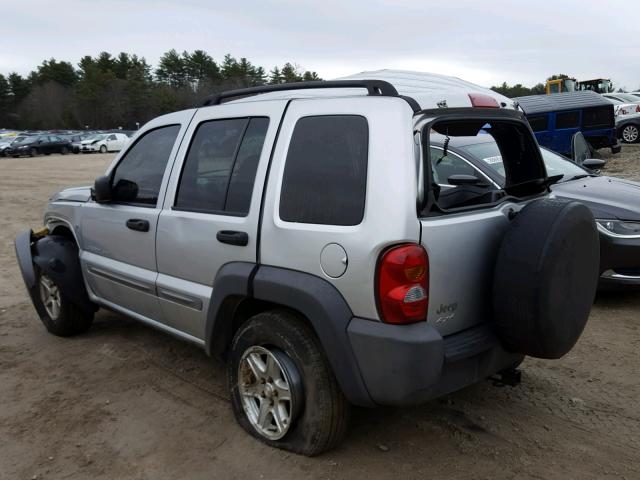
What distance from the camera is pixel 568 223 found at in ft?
9.28

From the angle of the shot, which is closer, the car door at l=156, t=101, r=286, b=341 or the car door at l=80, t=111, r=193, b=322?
the car door at l=156, t=101, r=286, b=341

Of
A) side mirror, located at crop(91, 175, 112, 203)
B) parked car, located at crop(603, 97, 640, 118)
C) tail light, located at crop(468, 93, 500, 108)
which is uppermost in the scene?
tail light, located at crop(468, 93, 500, 108)

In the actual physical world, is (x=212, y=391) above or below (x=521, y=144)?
below

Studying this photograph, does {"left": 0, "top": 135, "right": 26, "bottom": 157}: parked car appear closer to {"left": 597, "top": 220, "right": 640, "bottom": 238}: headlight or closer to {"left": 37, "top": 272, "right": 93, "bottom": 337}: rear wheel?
{"left": 37, "top": 272, "right": 93, "bottom": 337}: rear wheel

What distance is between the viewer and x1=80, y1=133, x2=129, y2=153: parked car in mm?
41750

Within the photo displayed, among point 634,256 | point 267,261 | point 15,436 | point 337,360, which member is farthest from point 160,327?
point 634,256

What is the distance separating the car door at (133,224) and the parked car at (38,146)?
38.8m

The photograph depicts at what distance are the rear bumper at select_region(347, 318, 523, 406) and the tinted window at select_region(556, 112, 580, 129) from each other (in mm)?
15786

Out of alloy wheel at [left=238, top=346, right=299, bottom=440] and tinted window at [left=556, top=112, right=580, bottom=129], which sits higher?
tinted window at [left=556, top=112, right=580, bottom=129]

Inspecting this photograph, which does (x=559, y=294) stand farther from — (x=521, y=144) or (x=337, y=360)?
(x=521, y=144)

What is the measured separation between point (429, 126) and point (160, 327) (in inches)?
88.9

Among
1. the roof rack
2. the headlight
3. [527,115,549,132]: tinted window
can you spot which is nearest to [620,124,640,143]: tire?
[527,115,549,132]: tinted window

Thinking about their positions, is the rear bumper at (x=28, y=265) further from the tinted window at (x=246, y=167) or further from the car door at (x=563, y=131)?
the car door at (x=563, y=131)

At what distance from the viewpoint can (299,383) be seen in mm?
2975
